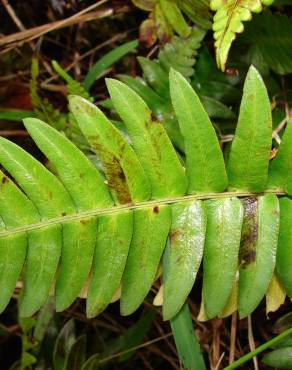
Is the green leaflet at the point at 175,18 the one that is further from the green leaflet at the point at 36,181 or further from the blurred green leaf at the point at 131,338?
the blurred green leaf at the point at 131,338

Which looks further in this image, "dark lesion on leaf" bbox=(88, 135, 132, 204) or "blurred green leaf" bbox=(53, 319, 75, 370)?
"blurred green leaf" bbox=(53, 319, 75, 370)

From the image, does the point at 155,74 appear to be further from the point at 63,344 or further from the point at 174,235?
the point at 63,344

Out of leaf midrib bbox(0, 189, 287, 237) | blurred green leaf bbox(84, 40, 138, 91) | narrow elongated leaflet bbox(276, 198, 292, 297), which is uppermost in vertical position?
blurred green leaf bbox(84, 40, 138, 91)

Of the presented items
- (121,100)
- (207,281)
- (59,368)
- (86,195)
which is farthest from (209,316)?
(59,368)

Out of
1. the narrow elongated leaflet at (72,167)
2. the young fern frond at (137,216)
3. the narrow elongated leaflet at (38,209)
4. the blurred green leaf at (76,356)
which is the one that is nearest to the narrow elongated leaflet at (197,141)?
the young fern frond at (137,216)

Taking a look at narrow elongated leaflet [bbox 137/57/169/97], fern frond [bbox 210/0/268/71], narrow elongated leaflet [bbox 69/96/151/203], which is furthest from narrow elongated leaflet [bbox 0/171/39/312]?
narrow elongated leaflet [bbox 137/57/169/97]

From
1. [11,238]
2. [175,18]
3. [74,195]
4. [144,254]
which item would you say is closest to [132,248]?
[144,254]

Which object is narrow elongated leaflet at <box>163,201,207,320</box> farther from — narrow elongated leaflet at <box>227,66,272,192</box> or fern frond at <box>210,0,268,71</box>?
fern frond at <box>210,0,268,71</box>
